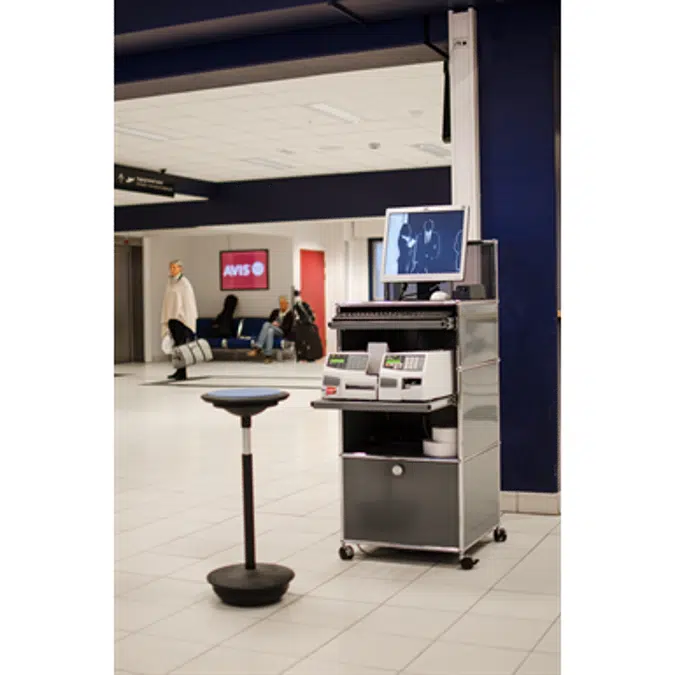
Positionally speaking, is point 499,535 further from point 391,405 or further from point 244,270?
point 244,270

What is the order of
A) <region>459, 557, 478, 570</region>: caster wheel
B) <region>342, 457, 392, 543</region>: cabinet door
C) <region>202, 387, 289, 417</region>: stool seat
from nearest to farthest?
<region>202, 387, 289, 417</region>: stool seat, <region>459, 557, 478, 570</region>: caster wheel, <region>342, 457, 392, 543</region>: cabinet door

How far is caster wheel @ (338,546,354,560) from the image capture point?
448 centimetres

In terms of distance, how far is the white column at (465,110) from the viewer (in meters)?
5.46

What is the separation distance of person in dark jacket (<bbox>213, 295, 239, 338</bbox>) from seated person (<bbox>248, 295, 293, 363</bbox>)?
1.16m

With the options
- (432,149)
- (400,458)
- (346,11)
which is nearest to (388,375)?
(400,458)

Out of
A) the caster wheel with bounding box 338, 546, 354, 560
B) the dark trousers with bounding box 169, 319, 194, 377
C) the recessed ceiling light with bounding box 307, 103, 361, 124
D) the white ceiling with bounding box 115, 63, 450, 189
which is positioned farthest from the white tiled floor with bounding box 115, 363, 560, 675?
the dark trousers with bounding box 169, 319, 194, 377

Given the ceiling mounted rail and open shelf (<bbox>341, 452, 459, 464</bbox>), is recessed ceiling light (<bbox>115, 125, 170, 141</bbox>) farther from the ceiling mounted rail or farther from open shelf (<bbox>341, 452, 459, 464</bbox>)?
open shelf (<bbox>341, 452, 459, 464</bbox>)

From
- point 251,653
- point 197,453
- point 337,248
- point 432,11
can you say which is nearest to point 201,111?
point 197,453

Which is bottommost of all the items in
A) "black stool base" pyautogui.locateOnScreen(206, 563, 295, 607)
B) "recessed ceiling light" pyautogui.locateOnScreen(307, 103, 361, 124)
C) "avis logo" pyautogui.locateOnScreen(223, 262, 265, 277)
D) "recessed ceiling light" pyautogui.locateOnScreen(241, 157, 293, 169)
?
"black stool base" pyautogui.locateOnScreen(206, 563, 295, 607)

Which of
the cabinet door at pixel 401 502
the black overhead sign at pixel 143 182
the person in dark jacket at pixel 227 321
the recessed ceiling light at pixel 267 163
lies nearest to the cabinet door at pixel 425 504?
the cabinet door at pixel 401 502

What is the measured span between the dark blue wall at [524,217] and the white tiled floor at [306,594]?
476 mm

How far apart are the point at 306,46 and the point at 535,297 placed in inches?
86.1
